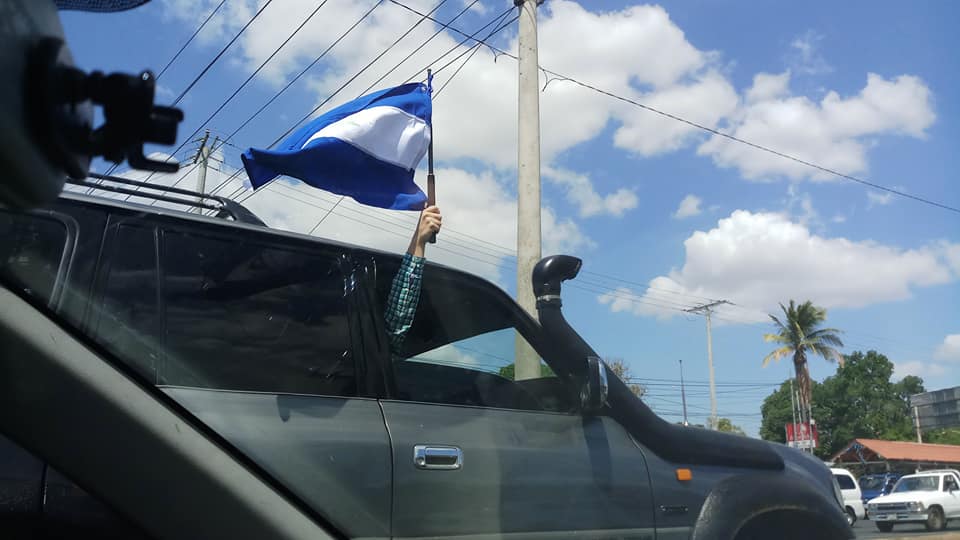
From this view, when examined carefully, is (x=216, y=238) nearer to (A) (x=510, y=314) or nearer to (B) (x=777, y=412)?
(A) (x=510, y=314)

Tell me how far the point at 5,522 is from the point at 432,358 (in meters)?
1.56

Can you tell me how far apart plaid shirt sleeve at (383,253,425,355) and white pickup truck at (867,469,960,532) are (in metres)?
21.0

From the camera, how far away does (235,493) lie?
238 cm

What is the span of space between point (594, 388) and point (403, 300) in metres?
0.83

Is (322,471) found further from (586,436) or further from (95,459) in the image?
(586,436)

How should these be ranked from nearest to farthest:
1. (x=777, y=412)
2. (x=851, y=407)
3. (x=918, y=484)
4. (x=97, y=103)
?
(x=97, y=103) < (x=918, y=484) < (x=777, y=412) < (x=851, y=407)

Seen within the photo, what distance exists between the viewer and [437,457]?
109 inches

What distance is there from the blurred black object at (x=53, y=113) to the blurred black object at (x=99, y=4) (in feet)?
0.74

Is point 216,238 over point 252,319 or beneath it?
over

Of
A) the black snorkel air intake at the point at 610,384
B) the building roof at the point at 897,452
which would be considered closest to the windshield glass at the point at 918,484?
the building roof at the point at 897,452

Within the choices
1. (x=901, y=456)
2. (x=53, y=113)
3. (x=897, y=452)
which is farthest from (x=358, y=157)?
(x=897, y=452)

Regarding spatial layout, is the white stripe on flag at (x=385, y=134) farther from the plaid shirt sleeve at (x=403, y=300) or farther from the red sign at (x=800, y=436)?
the red sign at (x=800, y=436)

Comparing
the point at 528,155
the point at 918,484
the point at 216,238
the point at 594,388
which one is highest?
the point at 528,155

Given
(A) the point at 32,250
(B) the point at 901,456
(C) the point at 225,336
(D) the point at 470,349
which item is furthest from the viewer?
(B) the point at 901,456
